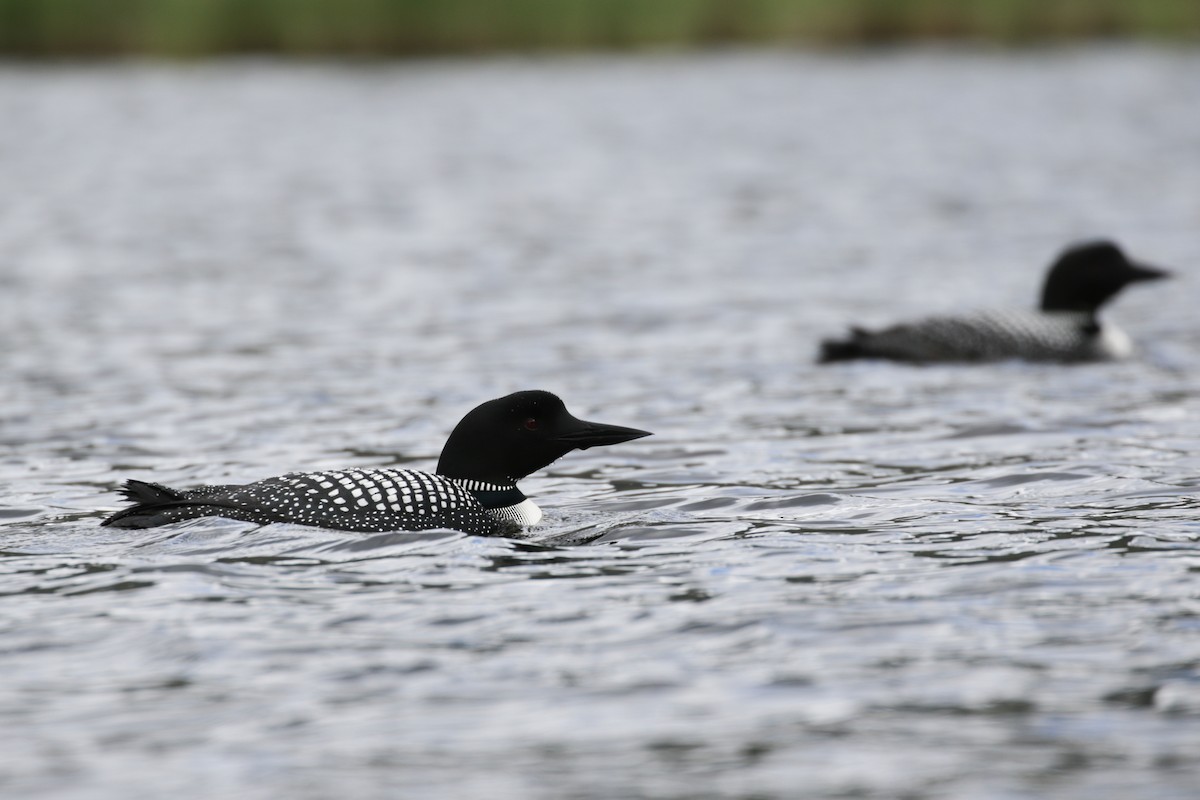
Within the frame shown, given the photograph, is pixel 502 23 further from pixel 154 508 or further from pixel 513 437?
pixel 154 508

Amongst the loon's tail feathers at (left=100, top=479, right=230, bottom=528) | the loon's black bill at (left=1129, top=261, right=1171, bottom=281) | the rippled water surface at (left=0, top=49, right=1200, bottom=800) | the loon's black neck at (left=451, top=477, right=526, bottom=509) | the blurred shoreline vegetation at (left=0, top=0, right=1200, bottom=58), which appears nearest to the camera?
the rippled water surface at (left=0, top=49, right=1200, bottom=800)

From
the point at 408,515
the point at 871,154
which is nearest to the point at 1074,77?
the point at 871,154

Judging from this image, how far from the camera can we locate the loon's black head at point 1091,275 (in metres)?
10.3

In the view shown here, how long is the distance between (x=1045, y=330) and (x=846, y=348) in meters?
1.13

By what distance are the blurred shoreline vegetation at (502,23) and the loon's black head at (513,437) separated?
19.9m

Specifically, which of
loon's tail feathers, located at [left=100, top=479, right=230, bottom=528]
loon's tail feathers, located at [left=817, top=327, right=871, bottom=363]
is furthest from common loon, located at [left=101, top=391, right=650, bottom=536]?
loon's tail feathers, located at [left=817, top=327, right=871, bottom=363]

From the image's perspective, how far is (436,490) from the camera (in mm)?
5922

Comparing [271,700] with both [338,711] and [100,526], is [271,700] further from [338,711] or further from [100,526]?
[100,526]

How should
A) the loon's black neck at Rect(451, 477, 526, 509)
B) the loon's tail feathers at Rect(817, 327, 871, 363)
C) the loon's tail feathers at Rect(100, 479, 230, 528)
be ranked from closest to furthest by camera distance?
the loon's tail feathers at Rect(100, 479, 230, 528) → the loon's black neck at Rect(451, 477, 526, 509) → the loon's tail feathers at Rect(817, 327, 871, 363)

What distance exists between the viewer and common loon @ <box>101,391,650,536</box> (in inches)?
227

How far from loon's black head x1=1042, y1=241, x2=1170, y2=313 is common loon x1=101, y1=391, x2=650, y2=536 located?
4.84 m

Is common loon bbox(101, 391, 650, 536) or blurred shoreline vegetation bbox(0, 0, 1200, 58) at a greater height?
blurred shoreline vegetation bbox(0, 0, 1200, 58)

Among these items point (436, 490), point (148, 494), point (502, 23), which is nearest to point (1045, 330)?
point (436, 490)

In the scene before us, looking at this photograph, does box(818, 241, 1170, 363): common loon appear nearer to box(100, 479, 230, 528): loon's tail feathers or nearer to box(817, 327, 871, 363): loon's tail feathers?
box(817, 327, 871, 363): loon's tail feathers
